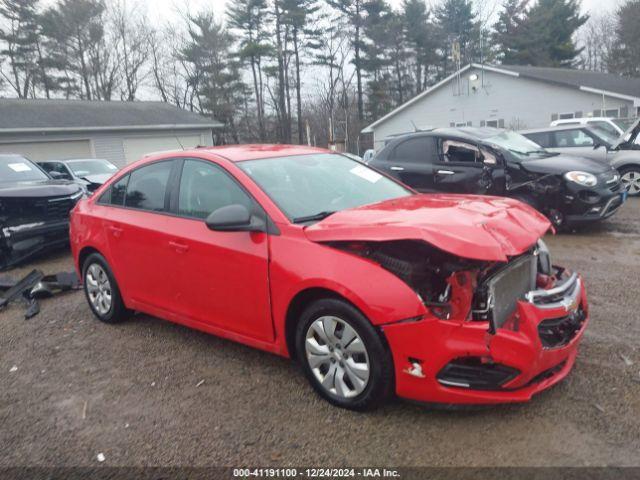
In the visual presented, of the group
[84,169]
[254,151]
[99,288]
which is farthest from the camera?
[84,169]

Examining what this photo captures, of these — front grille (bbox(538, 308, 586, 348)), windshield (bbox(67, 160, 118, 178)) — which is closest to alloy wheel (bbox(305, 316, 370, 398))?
front grille (bbox(538, 308, 586, 348))

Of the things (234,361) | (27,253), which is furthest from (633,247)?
(27,253)

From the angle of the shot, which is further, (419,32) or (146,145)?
(419,32)

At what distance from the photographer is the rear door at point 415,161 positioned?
8.05 m

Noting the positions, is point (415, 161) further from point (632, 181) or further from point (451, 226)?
point (451, 226)

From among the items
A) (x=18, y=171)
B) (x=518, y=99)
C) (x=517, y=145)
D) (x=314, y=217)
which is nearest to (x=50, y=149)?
(x=18, y=171)

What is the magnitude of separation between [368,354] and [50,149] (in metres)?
24.1

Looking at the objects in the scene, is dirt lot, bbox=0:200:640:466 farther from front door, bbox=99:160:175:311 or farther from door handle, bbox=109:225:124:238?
door handle, bbox=109:225:124:238

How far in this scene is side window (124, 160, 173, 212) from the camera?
4.12 meters

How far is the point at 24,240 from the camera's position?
7.34 m

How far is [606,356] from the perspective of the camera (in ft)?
11.4

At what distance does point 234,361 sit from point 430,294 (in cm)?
172

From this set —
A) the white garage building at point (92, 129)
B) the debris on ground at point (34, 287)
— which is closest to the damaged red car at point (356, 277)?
the debris on ground at point (34, 287)

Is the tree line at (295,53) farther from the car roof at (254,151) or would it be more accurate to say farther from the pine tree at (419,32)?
the car roof at (254,151)
